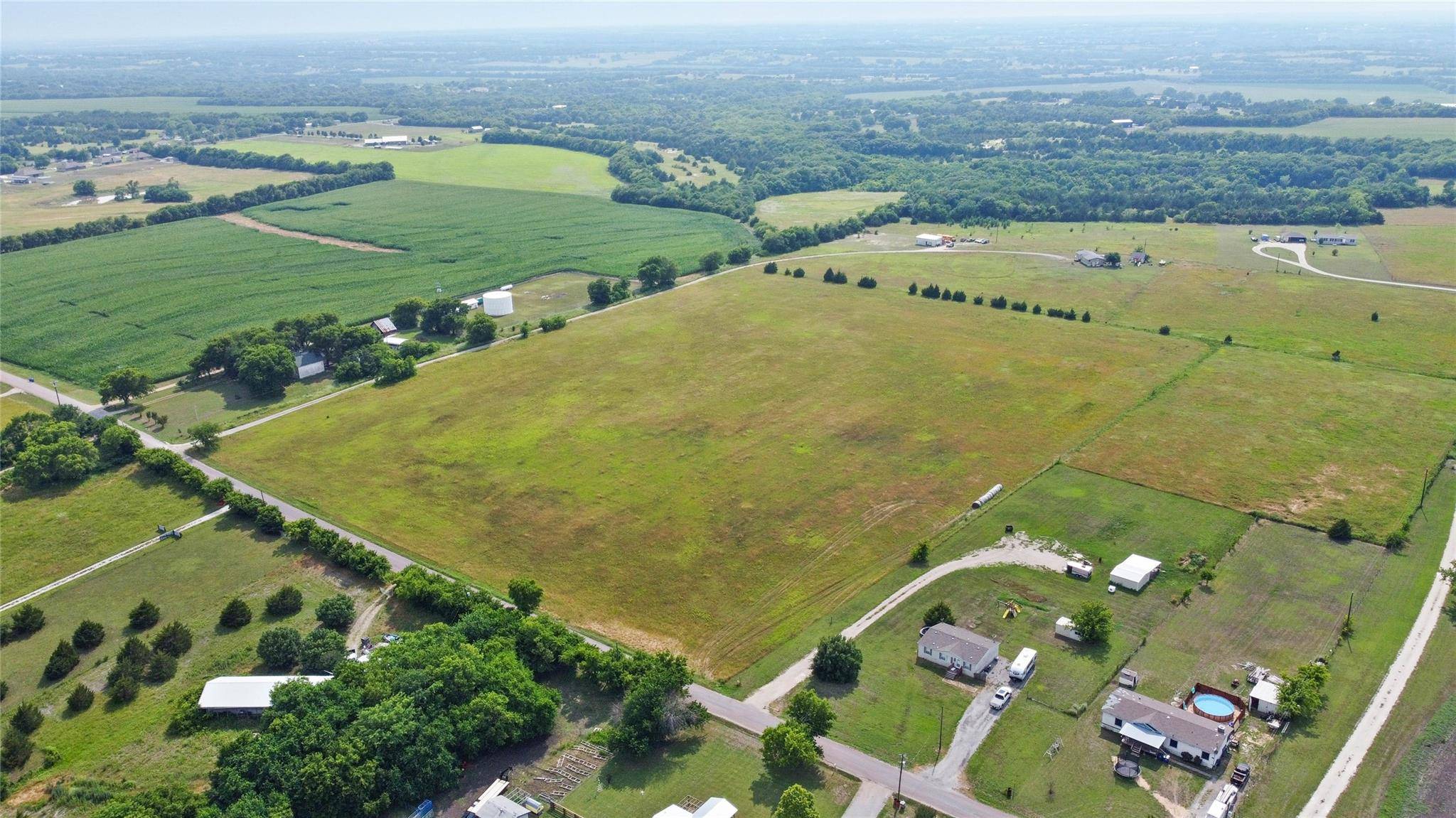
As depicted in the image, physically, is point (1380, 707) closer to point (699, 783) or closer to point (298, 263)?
point (699, 783)

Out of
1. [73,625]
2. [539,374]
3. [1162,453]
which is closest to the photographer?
[73,625]

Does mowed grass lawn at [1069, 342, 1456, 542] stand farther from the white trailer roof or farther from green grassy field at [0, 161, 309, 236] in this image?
green grassy field at [0, 161, 309, 236]

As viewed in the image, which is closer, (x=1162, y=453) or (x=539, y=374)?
(x=1162, y=453)

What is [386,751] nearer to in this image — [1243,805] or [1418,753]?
[1243,805]

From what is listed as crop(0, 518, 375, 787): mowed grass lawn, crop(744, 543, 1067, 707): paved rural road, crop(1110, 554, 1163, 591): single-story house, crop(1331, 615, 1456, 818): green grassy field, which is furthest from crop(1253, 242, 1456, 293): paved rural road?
crop(0, 518, 375, 787): mowed grass lawn

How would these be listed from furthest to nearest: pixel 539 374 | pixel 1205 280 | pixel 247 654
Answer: pixel 1205 280, pixel 539 374, pixel 247 654

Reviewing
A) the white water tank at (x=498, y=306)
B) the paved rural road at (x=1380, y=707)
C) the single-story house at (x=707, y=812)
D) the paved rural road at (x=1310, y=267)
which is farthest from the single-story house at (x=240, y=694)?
the paved rural road at (x=1310, y=267)

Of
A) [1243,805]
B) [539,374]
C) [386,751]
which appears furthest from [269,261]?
[1243,805]
